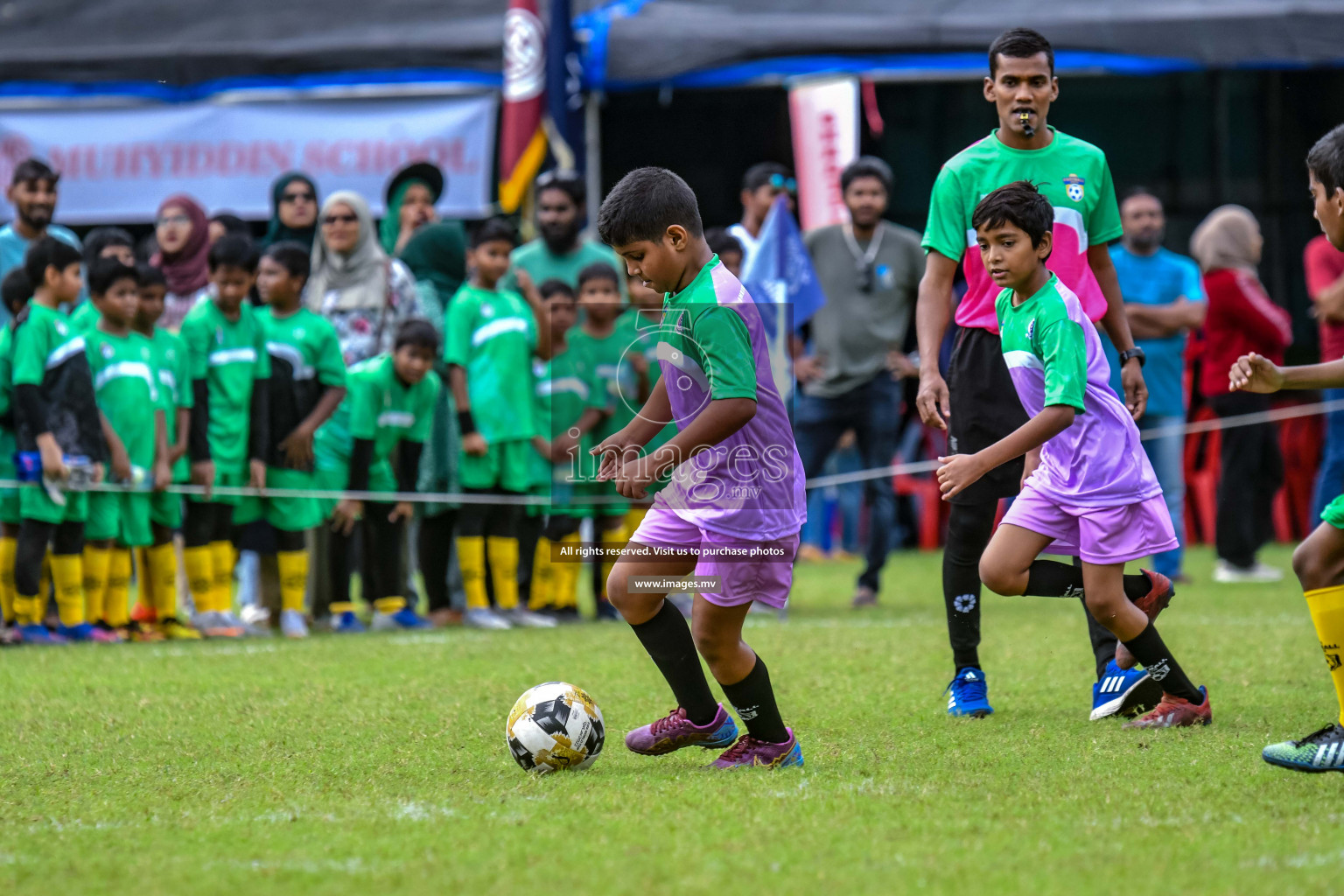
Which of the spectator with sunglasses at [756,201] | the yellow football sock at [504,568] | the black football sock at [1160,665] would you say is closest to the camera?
the black football sock at [1160,665]

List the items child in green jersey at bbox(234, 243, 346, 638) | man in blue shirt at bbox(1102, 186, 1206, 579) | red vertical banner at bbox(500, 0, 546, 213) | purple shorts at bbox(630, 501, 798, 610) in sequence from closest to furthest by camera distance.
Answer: purple shorts at bbox(630, 501, 798, 610) → child in green jersey at bbox(234, 243, 346, 638) → man in blue shirt at bbox(1102, 186, 1206, 579) → red vertical banner at bbox(500, 0, 546, 213)

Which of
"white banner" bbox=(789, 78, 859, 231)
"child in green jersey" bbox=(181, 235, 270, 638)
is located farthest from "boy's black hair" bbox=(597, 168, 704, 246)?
"white banner" bbox=(789, 78, 859, 231)

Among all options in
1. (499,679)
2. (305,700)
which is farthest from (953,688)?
(305,700)

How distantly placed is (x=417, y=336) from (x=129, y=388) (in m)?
1.46

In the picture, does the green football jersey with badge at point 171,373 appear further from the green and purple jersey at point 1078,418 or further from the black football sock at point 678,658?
the green and purple jersey at point 1078,418

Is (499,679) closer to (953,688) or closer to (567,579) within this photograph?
(953,688)

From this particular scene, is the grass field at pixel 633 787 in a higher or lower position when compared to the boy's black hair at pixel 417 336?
lower

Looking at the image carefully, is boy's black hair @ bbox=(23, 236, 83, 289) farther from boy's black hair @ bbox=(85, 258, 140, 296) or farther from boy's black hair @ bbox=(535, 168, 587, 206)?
boy's black hair @ bbox=(535, 168, 587, 206)

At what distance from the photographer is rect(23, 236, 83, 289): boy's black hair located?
7.66 meters

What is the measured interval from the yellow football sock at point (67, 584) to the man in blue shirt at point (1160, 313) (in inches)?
236

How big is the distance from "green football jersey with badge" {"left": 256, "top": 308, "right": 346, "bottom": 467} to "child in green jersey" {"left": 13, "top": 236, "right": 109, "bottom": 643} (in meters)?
0.89

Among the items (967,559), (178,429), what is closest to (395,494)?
(178,429)

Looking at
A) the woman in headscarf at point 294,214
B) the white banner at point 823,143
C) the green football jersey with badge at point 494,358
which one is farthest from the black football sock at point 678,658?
the white banner at point 823,143

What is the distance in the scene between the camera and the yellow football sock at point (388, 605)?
8320 millimetres
